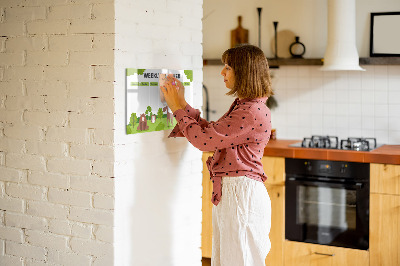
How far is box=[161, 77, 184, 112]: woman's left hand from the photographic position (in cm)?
276

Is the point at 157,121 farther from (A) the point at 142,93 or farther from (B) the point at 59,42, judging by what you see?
(B) the point at 59,42

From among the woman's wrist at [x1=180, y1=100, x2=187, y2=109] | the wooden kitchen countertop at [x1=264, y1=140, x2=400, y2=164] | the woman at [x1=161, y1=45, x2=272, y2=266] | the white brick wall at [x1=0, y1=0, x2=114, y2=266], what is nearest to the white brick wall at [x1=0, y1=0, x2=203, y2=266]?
the white brick wall at [x1=0, y1=0, x2=114, y2=266]

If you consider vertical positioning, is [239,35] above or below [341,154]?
above

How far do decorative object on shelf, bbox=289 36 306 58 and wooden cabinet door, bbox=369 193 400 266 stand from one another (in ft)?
4.52

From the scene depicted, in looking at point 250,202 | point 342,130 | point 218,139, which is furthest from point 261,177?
point 342,130

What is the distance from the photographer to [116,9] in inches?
97.8

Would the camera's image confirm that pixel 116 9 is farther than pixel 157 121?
No

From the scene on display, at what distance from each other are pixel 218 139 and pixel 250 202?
0.33 meters

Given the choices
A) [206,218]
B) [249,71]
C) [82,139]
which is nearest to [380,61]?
[206,218]

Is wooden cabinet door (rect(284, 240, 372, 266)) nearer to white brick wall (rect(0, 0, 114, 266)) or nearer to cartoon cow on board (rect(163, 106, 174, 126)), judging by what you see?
cartoon cow on board (rect(163, 106, 174, 126))

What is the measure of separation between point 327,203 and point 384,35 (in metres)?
1.38

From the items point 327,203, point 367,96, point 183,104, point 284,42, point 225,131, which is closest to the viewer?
point 225,131

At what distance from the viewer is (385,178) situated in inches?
153

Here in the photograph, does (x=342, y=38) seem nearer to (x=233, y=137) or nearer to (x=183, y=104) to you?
(x=183, y=104)
